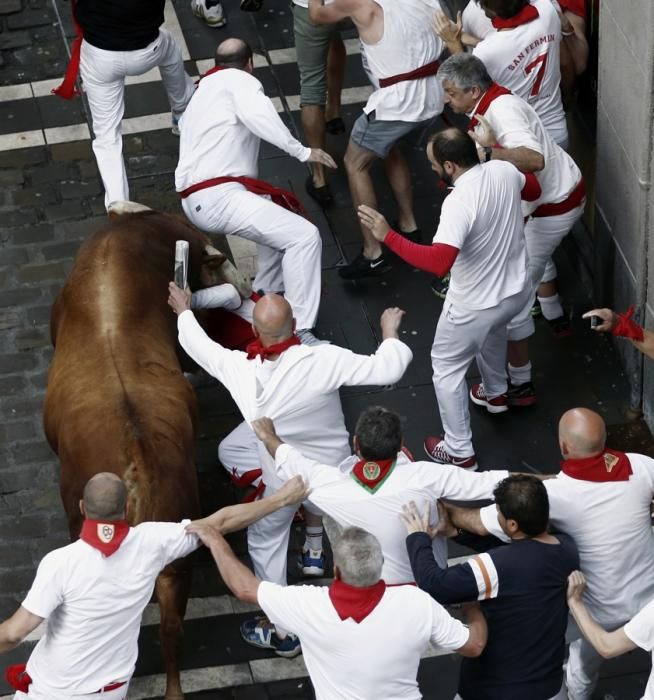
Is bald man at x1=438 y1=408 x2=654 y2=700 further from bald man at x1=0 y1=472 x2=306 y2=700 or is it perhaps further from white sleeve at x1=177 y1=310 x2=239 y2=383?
white sleeve at x1=177 y1=310 x2=239 y2=383

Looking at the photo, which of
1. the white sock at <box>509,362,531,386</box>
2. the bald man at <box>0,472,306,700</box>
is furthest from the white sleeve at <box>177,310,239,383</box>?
the white sock at <box>509,362,531,386</box>

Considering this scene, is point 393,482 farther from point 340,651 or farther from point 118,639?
point 118,639

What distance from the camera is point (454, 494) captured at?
6.62 meters

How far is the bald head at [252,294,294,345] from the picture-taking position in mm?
7098

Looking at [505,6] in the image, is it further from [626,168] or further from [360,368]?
[360,368]

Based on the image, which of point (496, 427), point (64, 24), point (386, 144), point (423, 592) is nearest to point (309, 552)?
point (496, 427)

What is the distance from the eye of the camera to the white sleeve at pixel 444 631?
5840 millimetres

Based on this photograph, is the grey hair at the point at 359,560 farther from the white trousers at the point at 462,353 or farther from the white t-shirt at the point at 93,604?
the white trousers at the point at 462,353

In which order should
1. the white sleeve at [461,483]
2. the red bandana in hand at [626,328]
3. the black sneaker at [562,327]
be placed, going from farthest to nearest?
1. the black sneaker at [562,327]
2. the red bandana in hand at [626,328]
3. the white sleeve at [461,483]

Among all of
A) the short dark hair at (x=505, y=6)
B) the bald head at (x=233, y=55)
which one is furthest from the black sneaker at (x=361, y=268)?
the short dark hair at (x=505, y=6)

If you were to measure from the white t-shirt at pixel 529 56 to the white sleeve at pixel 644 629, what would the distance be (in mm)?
4466

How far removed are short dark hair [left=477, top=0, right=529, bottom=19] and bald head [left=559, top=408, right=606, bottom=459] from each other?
3.52 meters

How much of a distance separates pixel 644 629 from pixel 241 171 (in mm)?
4762

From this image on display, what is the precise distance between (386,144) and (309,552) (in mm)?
3342
